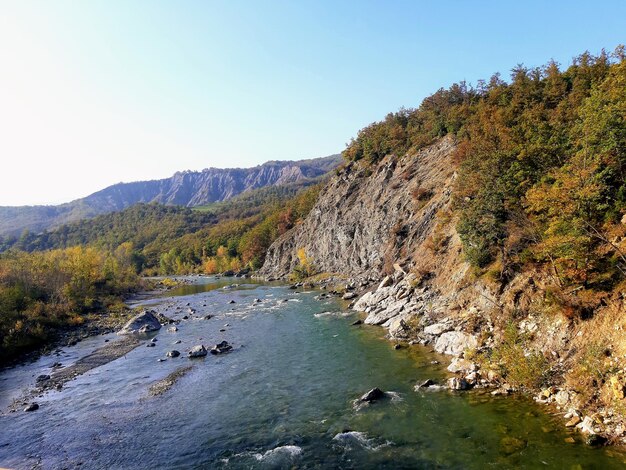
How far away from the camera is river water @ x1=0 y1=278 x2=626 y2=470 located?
61.4ft

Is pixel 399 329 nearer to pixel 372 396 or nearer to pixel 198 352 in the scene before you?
pixel 372 396

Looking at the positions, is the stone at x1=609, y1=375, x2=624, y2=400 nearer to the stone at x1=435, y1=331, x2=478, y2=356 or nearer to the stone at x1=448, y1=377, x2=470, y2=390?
the stone at x1=448, y1=377, x2=470, y2=390

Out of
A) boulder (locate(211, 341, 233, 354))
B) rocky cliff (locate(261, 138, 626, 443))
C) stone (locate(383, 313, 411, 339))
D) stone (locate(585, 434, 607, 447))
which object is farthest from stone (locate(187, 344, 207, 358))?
stone (locate(585, 434, 607, 447))

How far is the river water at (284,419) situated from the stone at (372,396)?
2.67 ft

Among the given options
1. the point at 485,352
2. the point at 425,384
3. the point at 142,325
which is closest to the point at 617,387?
the point at 485,352

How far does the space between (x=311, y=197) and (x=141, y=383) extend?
115m

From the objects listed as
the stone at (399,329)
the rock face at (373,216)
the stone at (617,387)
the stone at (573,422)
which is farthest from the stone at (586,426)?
the rock face at (373,216)

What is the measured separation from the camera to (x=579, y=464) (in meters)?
16.3

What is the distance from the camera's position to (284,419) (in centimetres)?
2370

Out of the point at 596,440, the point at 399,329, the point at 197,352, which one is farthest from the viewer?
the point at 197,352

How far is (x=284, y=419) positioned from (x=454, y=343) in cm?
1625

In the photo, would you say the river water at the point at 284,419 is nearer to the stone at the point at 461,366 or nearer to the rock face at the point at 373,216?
the stone at the point at 461,366

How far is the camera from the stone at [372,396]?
80.9 ft

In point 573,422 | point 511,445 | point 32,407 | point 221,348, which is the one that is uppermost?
point 32,407
